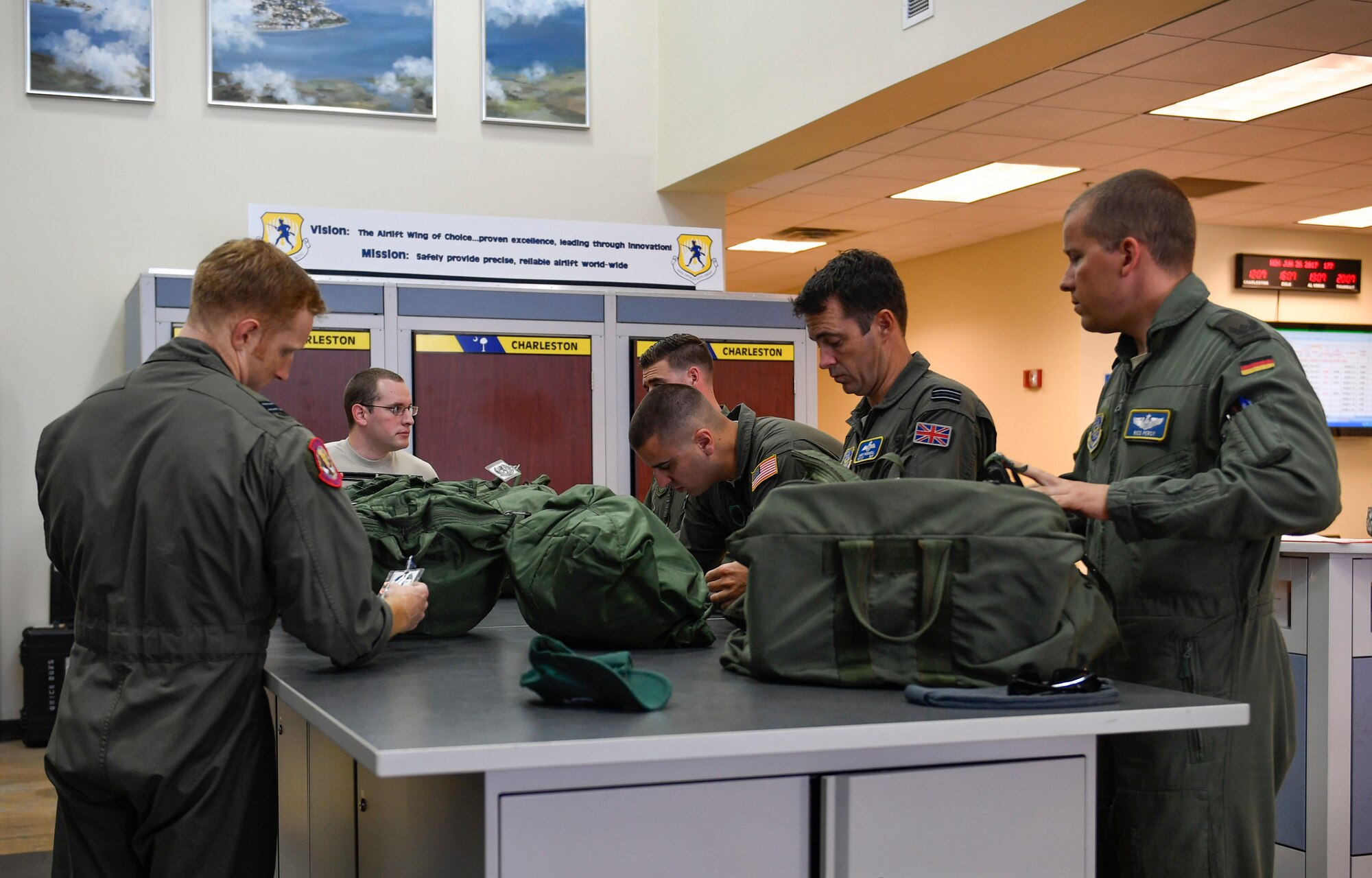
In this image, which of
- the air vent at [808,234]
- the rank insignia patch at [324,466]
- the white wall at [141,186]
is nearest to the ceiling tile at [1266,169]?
the air vent at [808,234]

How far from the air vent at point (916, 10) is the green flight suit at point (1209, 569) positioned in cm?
312

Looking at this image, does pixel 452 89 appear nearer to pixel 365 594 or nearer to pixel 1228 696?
pixel 365 594

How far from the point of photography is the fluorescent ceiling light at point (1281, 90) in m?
5.14

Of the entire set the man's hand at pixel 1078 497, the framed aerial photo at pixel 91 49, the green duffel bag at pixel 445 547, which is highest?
the framed aerial photo at pixel 91 49

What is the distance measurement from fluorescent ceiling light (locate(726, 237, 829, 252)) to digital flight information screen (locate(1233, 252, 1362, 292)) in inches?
117

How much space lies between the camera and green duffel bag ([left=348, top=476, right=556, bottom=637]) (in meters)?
2.30

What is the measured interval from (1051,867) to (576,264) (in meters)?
4.41

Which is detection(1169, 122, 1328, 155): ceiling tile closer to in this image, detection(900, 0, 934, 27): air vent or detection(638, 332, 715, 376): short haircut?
detection(900, 0, 934, 27): air vent

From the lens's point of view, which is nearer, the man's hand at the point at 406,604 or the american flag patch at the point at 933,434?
the man's hand at the point at 406,604

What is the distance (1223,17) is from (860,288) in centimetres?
257

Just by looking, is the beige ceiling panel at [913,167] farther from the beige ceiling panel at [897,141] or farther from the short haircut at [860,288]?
the short haircut at [860,288]

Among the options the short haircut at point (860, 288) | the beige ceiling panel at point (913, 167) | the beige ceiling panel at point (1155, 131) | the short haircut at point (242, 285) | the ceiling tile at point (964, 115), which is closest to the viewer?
the short haircut at point (242, 285)

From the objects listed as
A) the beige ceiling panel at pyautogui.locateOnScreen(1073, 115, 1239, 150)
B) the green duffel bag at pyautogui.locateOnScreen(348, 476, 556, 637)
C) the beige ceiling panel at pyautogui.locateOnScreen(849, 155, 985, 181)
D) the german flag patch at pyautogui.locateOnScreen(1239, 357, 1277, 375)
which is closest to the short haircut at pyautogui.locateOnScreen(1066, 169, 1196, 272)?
the german flag patch at pyautogui.locateOnScreen(1239, 357, 1277, 375)

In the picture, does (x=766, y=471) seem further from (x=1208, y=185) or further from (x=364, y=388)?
(x=1208, y=185)
